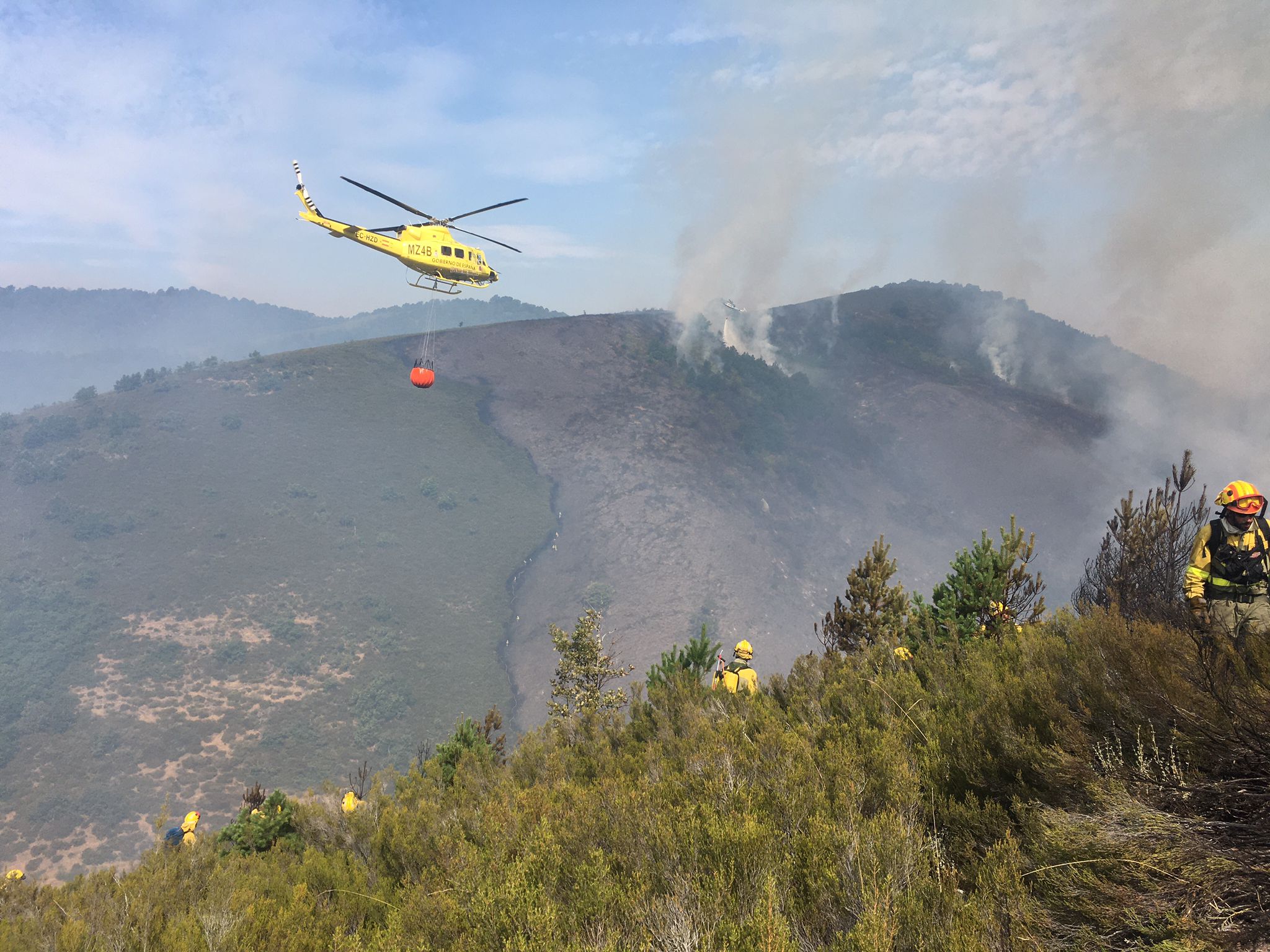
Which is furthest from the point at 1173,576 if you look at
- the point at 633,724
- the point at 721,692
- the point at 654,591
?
the point at 654,591

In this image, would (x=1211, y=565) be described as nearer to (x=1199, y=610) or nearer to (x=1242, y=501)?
(x=1199, y=610)

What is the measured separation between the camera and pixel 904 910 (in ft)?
10.7

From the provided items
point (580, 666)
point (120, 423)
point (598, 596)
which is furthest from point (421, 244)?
point (120, 423)

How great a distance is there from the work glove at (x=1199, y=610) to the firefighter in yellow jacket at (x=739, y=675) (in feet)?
20.1

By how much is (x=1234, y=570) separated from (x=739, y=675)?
7.46 m

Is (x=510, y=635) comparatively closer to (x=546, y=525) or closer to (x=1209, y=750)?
(x=546, y=525)

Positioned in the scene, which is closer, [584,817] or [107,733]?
[584,817]

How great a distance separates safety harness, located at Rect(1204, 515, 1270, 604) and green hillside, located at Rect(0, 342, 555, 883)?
59.7 m

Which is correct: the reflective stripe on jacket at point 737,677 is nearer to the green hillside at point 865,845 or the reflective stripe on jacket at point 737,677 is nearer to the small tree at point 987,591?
the green hillside at point 865,845

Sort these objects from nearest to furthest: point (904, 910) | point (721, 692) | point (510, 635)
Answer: point (904, 910) → point (721, 692) → point (510, 635)

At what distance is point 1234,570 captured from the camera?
647 cm

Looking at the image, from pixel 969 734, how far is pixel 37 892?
41.5ft

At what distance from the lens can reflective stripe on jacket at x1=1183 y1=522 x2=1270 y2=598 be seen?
641 centimetres

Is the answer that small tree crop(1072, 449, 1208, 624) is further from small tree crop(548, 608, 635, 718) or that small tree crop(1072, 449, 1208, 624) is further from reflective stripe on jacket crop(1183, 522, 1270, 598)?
small tree crop(548, 608, 635, 718)
